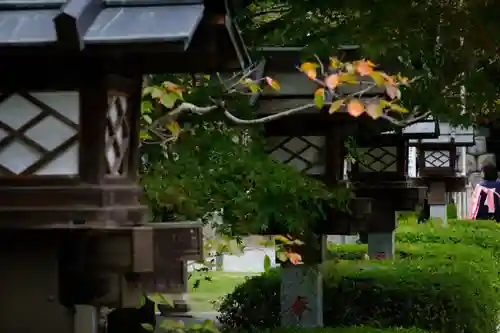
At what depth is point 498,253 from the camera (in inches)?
654

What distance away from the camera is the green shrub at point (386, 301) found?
31.6ft

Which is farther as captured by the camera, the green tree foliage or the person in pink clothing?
the person in pink clothing

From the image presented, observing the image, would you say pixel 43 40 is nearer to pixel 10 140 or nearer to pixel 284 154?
pixel 10 140

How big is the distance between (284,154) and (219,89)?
8.58 ft

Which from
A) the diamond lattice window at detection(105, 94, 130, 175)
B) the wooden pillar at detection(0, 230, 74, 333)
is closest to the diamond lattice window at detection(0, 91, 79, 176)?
the diamond lattice window at detection(105, 94, 130, 175)

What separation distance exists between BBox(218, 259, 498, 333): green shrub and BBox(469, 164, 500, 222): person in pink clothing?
833 centimetres

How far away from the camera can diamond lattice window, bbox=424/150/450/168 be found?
15.9 metres

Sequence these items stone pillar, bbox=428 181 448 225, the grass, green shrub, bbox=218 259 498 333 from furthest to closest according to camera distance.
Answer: stone pillar, bbox=428 181 448 225, the grass, green shrub, bbox=218 259 498 333

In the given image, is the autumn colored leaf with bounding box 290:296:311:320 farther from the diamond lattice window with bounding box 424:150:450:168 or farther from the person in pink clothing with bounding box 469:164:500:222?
the person in pink clothing with bounding box 469:164:500:222

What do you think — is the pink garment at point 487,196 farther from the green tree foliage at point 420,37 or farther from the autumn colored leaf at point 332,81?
the autumn colored leaf at point 332,81

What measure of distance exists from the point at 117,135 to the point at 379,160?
7319 millimetres

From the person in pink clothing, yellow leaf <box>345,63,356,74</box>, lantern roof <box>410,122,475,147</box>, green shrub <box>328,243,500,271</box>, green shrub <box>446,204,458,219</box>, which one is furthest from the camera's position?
green shrub <box>446,204,458,219</box>

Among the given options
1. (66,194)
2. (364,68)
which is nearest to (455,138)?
(364,68)

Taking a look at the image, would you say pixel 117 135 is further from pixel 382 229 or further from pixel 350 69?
pixel 382 229
